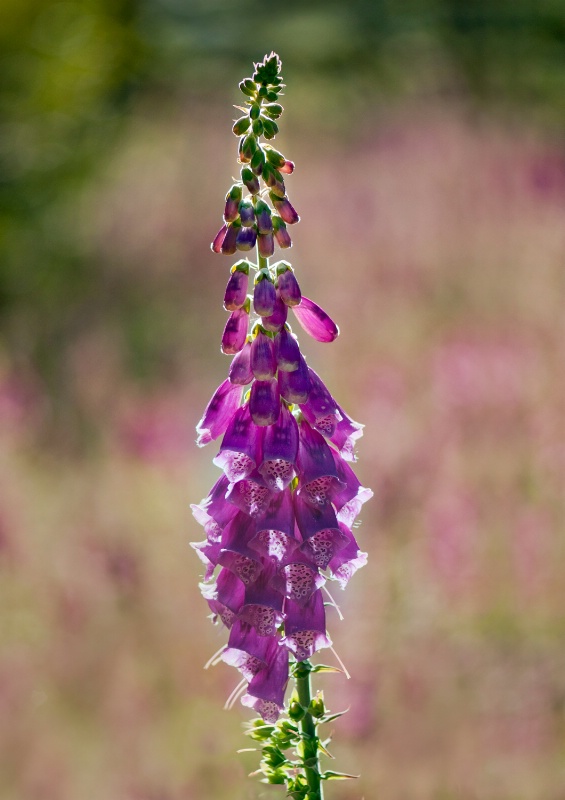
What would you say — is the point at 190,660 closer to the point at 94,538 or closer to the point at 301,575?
the point at 94,538

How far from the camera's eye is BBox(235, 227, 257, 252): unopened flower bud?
1.70 metres

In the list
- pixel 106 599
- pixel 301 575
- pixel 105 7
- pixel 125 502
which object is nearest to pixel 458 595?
pixel 106 599

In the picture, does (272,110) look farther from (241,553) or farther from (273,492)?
(241,553)

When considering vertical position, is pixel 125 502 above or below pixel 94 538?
above

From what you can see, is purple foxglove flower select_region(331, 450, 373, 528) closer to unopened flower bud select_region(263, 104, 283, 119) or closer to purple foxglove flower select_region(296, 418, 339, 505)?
purple foxglove flower select_region(296, 418, 339, 505)

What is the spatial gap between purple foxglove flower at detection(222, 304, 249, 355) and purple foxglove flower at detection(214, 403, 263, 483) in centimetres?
15

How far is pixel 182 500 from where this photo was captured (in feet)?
18.6

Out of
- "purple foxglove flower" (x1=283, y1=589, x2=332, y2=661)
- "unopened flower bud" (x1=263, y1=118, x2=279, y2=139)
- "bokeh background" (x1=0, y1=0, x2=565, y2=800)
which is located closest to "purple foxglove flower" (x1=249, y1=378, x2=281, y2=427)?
"purple foxglove flower" (x1=283, y1=589, x2=332, y2=661)

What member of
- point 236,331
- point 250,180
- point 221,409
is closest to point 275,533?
point 221,409

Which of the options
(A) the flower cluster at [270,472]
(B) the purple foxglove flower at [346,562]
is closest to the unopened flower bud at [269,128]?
(A) the flower cluster at [270,472]

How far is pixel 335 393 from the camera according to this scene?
6.35 m

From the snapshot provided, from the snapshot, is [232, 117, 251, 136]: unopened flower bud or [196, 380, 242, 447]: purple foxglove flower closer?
[232, 117, 251, 136]: unopened flower bud

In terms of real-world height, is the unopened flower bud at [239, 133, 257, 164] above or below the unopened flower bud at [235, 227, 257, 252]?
above

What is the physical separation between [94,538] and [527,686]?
253 cm
